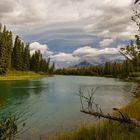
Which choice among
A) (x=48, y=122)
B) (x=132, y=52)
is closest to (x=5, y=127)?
(x=132, y=52)

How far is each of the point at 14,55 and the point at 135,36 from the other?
117242 millimetres

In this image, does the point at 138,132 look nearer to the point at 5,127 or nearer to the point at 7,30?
the point at 5,127

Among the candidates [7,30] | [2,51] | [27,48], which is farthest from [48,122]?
[27,48]

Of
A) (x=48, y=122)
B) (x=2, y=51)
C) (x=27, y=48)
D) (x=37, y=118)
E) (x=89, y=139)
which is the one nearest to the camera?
(x=89, y=139)

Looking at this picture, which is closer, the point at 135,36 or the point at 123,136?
the point at 123,136

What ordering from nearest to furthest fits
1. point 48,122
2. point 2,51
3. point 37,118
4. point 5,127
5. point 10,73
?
point 5,127 < point 48,122 < point 37,118 < point 2,51 < point 10,73

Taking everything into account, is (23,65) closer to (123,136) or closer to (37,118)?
(37,118)

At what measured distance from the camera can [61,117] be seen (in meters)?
28.5

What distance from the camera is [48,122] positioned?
1011 inches

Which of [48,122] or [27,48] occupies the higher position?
[27,48]

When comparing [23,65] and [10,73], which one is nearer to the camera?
[10,73]

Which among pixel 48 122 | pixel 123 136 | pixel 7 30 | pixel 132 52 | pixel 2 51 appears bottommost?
pixel 48 122

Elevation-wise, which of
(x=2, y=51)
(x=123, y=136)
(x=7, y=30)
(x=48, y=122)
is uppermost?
(x=7, y=30)

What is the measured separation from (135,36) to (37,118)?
17098 mm
